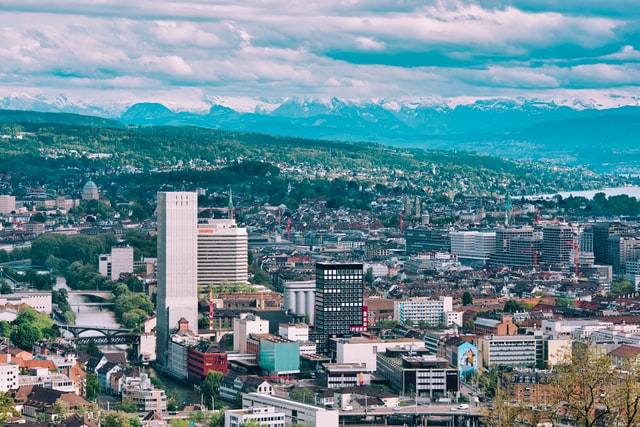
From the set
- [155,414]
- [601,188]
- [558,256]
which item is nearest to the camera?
[155,414]

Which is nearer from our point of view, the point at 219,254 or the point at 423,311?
the point at 423,311

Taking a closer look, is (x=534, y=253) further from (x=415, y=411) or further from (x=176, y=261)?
(x=415, y=411)

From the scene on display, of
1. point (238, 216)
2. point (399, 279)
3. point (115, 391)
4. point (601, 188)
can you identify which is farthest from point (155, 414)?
point (601, 188)

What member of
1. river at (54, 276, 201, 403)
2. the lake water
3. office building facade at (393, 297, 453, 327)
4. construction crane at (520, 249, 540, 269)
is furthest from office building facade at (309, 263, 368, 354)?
the lake water

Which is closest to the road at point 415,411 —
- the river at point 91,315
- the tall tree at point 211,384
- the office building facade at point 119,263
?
the tall tree at point 211,384

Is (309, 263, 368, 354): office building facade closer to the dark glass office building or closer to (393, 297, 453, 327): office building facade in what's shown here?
the dark glass office building

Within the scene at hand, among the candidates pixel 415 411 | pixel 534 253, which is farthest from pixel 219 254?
pixel 415 411

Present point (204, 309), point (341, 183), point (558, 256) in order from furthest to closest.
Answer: point (341, 183)
point (558, 256)
point (204, 309)

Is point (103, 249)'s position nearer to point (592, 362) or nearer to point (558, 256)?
point (558, 256)
